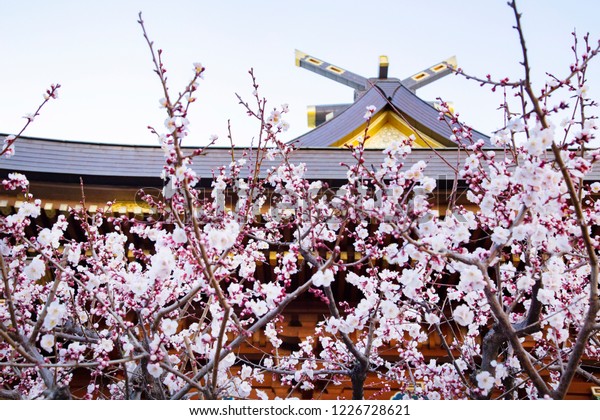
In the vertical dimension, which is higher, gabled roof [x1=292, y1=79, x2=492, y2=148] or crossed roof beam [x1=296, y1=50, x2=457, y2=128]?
crossed roof beam [x1=296, y1=50, x2=457, y2=128]

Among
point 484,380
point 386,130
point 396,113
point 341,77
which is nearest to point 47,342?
point 484,380

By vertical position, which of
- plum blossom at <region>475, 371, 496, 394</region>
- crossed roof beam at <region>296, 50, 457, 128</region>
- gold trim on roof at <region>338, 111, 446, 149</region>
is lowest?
plum blossom at <region>475, 371, 496, 394</region>

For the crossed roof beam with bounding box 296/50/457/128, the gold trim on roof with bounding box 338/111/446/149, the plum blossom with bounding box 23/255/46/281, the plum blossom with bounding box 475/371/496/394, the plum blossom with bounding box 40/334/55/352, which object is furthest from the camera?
the crossed roof beam with bounding box 296/50/457/128

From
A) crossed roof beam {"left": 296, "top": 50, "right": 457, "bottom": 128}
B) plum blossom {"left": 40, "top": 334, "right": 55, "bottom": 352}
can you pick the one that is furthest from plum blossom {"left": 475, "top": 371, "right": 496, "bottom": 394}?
crossed roof beam {"left": 296, "top": 50, "right": 457, "bottom": 128}

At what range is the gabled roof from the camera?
353 inches

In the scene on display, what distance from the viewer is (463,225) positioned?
3703mm

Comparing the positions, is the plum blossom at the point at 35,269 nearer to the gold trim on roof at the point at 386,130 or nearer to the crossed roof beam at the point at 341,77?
the gold trim on roof at the point at 386,130

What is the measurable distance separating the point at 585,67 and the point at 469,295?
2.04 meters

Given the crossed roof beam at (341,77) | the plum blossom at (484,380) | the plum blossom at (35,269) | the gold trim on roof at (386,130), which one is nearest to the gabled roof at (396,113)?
the gold trim on roof at (386,130)

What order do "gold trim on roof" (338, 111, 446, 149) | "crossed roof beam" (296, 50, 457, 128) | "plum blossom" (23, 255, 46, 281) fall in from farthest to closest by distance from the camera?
"crossed roof beam" (296, 50, 457, 128)
"gold trim on roof" (338, 111, 446, 149)
"plum blossom" (23, 255, 46, 281)

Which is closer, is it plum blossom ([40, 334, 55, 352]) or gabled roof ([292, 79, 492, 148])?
plum blossom ([40, 334, 55, 352])

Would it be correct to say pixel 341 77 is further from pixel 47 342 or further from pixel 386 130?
pixel 47 342

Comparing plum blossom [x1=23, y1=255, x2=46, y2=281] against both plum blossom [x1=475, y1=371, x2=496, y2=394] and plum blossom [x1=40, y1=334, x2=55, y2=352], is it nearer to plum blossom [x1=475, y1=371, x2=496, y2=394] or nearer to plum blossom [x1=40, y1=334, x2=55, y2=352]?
plum blossom [x1=40, y1=334, x2=55, y2=352]
